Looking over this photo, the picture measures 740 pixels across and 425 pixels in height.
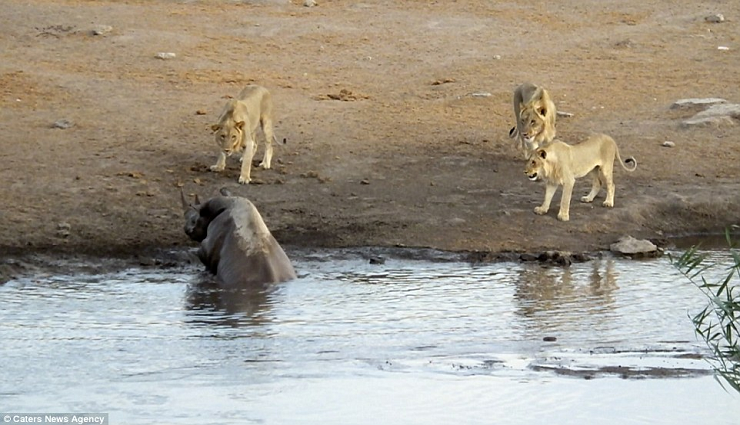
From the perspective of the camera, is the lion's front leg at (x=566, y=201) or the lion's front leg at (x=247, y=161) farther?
the lion's front leg at (x=247, y=161)

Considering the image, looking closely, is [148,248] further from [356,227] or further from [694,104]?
[694,104]

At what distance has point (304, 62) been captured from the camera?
19.1 m

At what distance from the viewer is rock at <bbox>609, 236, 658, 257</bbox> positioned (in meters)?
12.4

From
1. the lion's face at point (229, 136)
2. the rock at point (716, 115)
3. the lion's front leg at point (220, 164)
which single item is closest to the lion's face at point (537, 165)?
the lion's face at point (229, 136)

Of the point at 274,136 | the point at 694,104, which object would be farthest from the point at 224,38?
the point at 694,104

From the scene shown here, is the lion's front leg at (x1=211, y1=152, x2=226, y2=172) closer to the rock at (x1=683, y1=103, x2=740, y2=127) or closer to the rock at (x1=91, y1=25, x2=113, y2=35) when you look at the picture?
the rock at (x1=683, y1=103, x2=740, y2=127)

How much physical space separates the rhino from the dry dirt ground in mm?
892

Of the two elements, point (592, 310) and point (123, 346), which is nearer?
point (123, 346)

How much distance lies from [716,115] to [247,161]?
18.6 ft

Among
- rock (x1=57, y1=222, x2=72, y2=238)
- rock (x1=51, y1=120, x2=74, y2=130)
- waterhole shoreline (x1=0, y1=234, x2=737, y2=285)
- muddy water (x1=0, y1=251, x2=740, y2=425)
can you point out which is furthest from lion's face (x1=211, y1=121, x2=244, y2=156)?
muddy water (x1=0, y1=251, x2=740, y2=425)

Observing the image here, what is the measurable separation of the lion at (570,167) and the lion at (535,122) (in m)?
0.99

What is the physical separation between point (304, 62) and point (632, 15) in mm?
5942

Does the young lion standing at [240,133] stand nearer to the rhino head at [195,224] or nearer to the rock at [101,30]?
the rhino head at [195,224]

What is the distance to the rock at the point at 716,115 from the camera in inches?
639
